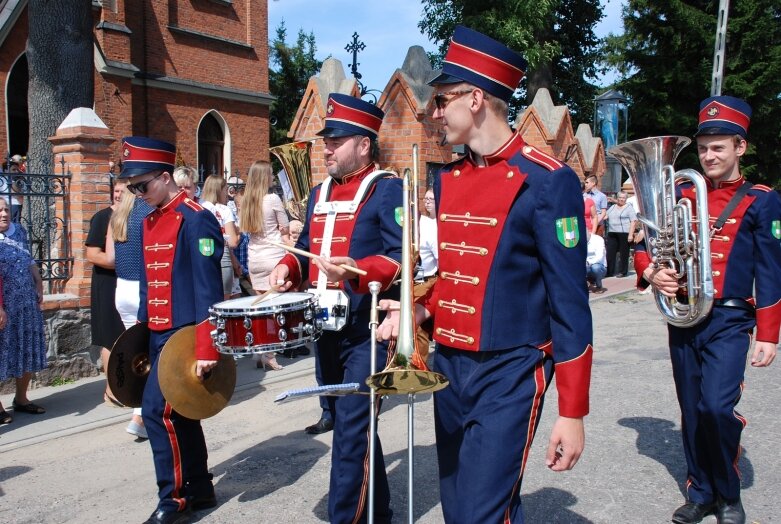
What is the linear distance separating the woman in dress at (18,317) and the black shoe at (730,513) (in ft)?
17.6

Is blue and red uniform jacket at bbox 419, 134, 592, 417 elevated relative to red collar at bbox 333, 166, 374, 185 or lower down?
lower down

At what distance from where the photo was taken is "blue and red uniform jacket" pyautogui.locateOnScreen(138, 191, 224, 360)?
4105mm

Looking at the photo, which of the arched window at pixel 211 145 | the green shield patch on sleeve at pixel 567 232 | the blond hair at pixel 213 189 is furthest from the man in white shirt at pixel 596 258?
the arched window at pixel 211 145

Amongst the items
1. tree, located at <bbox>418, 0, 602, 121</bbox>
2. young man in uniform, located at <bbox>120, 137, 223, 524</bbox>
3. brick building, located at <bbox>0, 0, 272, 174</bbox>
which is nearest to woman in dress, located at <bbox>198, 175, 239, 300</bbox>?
young man in uniform, located at <bbox>120, 137, 223, 524</bbox>

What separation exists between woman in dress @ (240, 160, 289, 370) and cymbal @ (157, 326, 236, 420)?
135 inches

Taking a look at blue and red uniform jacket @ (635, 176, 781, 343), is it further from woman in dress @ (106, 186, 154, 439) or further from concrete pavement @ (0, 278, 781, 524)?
woman in dress @ (106, 186, 154, 439)

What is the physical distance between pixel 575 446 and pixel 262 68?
22860 mm

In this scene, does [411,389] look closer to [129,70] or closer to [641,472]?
[641,472]

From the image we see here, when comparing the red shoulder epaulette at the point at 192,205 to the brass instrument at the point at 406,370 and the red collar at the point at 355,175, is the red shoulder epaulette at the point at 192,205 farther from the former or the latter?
the brass instrument at the point at 406,370

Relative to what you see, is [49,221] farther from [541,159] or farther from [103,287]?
[541,159]

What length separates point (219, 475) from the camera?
16.4 feet

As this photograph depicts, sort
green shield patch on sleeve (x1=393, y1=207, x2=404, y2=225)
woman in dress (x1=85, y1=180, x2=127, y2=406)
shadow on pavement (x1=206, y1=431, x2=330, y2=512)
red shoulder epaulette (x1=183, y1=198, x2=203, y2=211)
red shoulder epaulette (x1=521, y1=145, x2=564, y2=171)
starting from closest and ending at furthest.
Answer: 1. red shoulder epaulette (x1=521, y1=145, x2=564, y2=171)
2. green shield patch on sleeve (x1=393, y1=207, x2=404, y2=225)
3. red shoulder epaulette (x1=183, y1=198, x2=203, y2=211)
4. shadow on pavement (x1=206, y1=431, x2=330, y2=512)
5. woman in dress (x1=85, y1=180, x2=127, y2=406)

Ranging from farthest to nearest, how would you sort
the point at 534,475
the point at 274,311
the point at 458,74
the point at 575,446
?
the point at 534,475, the point at 274,311, the point at 458,74, the point at 575,446

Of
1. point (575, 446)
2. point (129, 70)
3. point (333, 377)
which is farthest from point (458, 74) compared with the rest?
point (129, 70)
